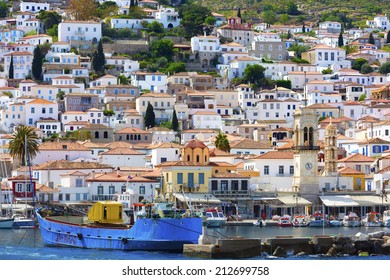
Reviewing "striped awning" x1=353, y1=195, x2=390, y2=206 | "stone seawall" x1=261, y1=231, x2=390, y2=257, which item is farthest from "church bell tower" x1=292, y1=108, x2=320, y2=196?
"stone seawall" x1=261, y1=231, x2=390, y2=257

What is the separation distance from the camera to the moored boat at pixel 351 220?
63000mm

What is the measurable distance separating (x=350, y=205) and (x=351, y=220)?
2825 millimetres

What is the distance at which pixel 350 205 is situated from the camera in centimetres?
6662

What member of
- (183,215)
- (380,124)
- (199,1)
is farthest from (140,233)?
(199,1)

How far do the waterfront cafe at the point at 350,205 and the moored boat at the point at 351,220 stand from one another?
1327 mm

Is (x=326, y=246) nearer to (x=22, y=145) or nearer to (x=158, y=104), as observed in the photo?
(x=22, y=145)

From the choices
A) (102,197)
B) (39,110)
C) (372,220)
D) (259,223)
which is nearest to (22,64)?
(39,110)

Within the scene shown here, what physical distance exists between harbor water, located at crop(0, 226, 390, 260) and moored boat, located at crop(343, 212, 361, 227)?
1.84m

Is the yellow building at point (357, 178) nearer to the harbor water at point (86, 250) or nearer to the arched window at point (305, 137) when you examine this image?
the arched window at point (305, 137)

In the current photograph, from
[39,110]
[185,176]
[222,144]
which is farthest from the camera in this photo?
[39,110]

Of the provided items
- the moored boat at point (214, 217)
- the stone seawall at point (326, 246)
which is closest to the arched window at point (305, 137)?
the moored boat at point (214, 217)

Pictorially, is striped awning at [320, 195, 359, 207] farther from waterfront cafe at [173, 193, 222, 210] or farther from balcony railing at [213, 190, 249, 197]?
waterfront cafe at [173, 193, 222, 210]

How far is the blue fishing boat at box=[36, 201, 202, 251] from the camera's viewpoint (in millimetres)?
44000

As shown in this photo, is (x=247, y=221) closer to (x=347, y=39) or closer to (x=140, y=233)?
(x=140, y=233)
